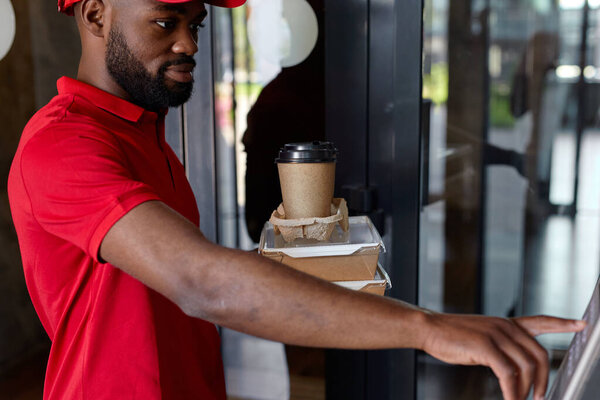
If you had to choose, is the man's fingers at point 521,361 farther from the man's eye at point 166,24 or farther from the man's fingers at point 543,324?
the man's eye at point 166,24

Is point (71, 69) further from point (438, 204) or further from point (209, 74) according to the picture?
point (438, 204)

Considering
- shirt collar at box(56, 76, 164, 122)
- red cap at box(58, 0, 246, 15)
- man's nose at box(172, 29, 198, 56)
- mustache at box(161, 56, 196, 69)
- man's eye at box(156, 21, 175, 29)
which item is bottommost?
shirt collar at box(56, 76, 164, 122)

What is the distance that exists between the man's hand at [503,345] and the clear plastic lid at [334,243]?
42cm

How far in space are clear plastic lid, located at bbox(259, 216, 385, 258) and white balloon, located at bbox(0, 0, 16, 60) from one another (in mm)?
1451

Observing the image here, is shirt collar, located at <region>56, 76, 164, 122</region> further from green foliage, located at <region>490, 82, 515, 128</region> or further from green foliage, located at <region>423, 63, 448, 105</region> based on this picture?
green foliage, located at <region>490, 82, 515, 128</region>

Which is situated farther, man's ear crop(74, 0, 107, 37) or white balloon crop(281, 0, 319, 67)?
white balloon crop(281, 0, 319, 67)

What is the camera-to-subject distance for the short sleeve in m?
0.76

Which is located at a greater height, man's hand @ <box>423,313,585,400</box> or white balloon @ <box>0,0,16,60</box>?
white balloon @ <box>0,0,16,60</box>

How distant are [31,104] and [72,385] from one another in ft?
5.10

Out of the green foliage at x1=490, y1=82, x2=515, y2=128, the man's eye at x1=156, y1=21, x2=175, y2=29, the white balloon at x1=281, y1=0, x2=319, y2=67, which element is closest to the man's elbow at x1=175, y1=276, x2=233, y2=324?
the man's eye at x1=156, y1=21, x2=175, y2=29

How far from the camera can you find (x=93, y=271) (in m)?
1.03

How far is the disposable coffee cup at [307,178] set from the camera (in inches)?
47.3

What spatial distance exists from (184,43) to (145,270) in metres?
0.54

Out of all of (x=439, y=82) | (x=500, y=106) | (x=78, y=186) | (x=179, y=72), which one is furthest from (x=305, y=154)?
(x=500, y=106)
